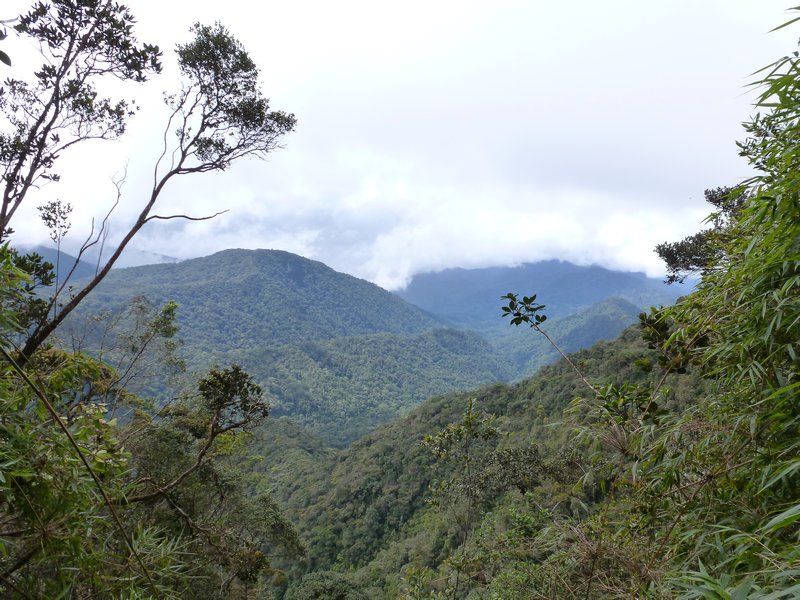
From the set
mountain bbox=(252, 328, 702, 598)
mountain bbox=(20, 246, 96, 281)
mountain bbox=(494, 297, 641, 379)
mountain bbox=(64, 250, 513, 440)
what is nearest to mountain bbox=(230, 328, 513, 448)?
mountain bbox=(64, 250, 513, 440)

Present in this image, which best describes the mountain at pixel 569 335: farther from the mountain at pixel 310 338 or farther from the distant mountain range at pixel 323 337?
the mountain at pixel 310 338

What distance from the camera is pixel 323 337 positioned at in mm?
143875

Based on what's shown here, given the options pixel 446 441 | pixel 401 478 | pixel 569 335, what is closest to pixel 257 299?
Result: pixel 569 335

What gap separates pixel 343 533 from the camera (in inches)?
1296

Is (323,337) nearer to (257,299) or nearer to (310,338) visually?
(310,338)

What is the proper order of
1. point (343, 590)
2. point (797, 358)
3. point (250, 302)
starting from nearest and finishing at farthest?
point (797, 358) → point (343, 590) → point (250, 302)

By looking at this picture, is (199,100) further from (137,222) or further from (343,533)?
(343,533)

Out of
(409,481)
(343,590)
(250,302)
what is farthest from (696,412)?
(250,302)

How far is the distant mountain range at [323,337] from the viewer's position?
86.7 m

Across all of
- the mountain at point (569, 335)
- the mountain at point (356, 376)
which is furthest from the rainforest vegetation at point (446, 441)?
the mountain at point (569, 335)

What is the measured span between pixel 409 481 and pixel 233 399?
31.0 m

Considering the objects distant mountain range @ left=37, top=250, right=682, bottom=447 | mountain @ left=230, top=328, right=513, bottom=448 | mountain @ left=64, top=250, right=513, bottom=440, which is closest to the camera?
mountain @ left=230, top=328, right=513, bottom=448

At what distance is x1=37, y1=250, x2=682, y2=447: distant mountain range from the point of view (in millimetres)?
86688

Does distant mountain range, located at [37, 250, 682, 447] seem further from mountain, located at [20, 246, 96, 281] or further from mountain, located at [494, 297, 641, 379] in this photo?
mountain, located at [20, 246, 96, 281]
